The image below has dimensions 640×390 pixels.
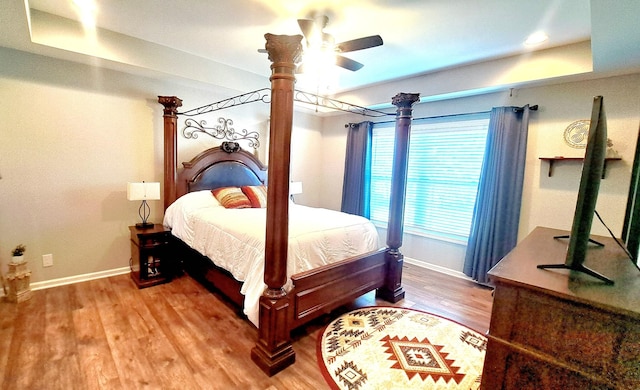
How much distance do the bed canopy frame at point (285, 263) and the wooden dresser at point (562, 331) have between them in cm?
129

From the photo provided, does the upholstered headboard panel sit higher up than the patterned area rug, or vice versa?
the upholstered headboard panel

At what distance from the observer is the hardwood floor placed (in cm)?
182

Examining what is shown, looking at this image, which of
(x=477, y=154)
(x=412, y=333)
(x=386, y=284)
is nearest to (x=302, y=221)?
(x=386, y=284)

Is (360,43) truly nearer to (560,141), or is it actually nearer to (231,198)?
(231,198)

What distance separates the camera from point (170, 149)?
346 centimetres

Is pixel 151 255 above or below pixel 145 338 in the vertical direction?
above

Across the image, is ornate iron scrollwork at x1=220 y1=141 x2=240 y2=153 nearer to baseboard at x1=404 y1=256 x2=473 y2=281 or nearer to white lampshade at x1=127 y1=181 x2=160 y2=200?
white lampshade at x1=127 y1=181 x2=160 y2=200

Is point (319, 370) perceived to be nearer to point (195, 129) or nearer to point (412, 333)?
point (412, 333)

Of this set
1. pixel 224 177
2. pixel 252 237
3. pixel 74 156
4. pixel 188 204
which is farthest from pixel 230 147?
pixel 252 237

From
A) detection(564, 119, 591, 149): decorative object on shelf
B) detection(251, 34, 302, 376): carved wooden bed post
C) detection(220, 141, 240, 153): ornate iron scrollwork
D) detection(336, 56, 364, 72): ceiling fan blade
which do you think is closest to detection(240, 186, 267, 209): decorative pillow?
detection(220, 141, 240, 153): ornate iron scrollwork

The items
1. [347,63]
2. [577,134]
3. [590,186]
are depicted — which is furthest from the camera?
[577,134]

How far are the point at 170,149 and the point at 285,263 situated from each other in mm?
2424

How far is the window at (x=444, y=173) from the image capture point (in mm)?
3689

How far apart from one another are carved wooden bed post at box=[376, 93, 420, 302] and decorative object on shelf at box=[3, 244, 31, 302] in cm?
350
